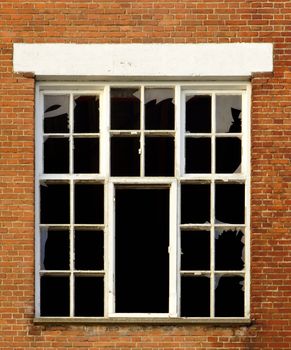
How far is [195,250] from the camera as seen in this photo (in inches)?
400

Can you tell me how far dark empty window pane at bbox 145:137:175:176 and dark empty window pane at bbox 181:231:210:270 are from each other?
732mm

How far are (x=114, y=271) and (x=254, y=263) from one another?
1.55 m

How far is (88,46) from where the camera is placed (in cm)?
1002

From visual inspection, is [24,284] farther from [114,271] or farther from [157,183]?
[157,183]

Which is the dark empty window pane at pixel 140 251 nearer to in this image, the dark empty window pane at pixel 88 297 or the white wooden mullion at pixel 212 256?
the dark empty window pane at pixel 88 297

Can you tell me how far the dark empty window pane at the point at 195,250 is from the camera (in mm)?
10172

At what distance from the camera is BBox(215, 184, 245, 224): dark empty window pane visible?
10188 mm

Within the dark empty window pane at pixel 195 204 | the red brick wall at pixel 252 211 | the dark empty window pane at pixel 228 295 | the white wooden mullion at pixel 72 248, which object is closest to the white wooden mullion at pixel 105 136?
the white wooden mullion at pixel 72 248

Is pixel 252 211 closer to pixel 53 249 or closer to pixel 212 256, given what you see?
pixel 212 256

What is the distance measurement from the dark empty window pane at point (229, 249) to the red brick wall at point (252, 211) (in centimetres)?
21

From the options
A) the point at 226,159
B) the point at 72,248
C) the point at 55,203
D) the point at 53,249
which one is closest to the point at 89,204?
the point at 55,203

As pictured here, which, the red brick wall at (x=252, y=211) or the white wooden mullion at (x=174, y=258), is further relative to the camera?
the white wooden mullion at (x=174, y=258)

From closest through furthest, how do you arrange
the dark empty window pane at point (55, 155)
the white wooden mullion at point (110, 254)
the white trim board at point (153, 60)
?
the white trim board at point (153, 60)
the white wooden mullion at point (110, 254)
the dark empty window pane at point (55, 155)

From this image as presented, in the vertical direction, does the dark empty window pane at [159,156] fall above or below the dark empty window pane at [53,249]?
above
